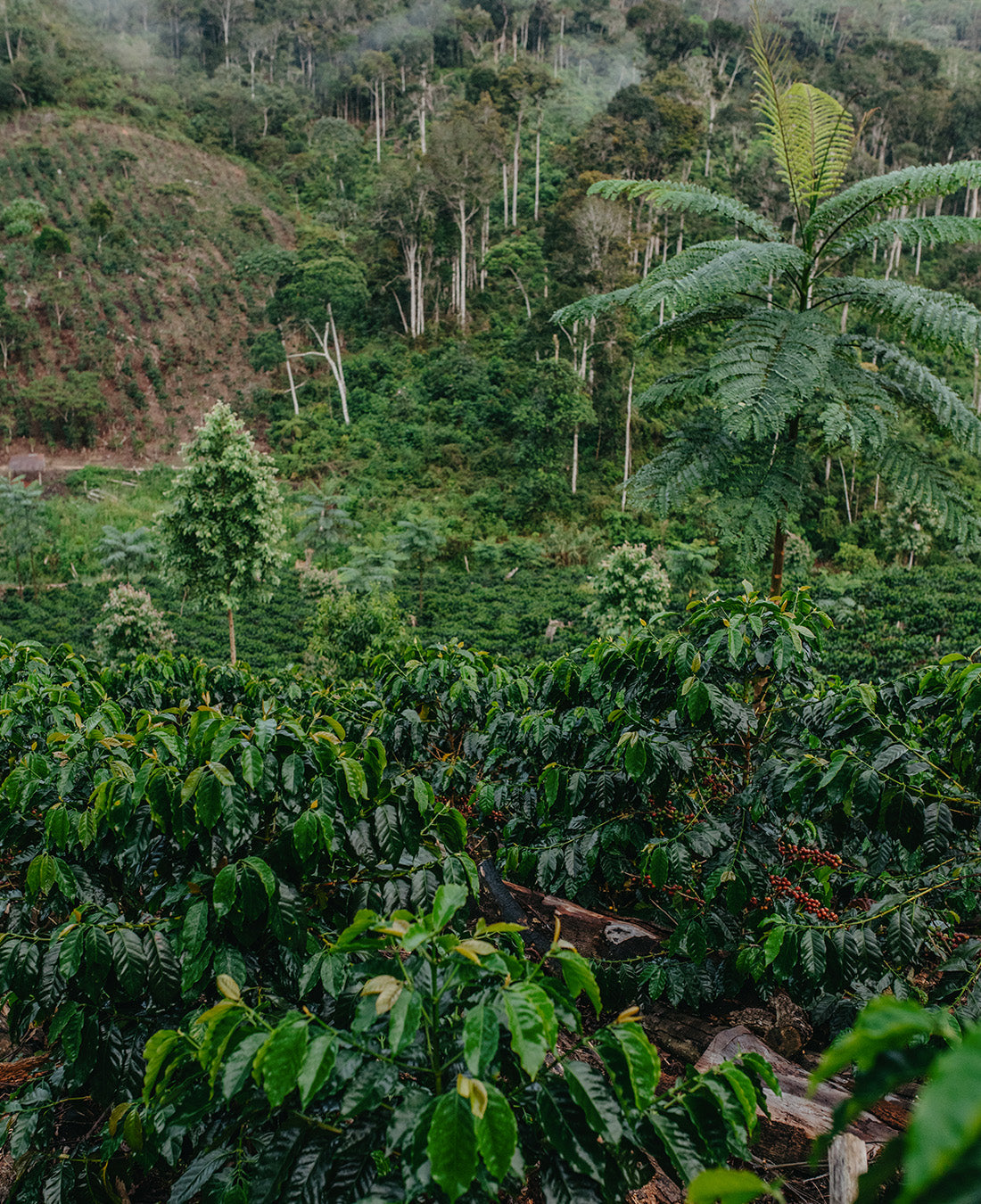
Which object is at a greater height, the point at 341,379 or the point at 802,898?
the point at 802,898

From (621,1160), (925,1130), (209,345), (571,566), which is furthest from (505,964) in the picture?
(209,345)

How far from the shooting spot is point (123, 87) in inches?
1727

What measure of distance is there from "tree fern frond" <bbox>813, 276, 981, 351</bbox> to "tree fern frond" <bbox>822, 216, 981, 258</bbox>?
0.55ft

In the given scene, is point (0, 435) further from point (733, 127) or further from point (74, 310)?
point (733, 127)

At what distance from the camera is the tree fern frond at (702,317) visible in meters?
3.39

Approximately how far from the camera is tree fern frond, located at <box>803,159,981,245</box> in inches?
114

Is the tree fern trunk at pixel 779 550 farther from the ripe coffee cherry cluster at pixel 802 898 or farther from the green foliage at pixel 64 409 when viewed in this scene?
the green foliage at pixel 64 409

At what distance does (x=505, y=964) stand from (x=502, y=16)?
62.4m

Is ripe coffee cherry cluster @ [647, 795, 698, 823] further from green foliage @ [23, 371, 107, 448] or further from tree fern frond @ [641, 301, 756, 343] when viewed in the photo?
green foliage @ [23, 371, 107, 448]

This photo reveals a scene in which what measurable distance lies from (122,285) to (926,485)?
37198mm

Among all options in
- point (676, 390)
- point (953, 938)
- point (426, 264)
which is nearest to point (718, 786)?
point (953, 938)

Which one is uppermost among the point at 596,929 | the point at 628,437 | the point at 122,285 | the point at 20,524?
the point at 596,929

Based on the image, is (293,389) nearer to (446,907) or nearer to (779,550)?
(779,550)

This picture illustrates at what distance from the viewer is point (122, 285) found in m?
31.8
